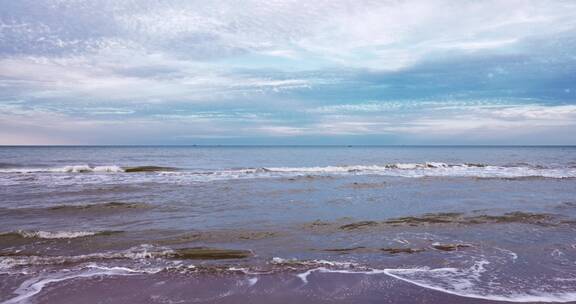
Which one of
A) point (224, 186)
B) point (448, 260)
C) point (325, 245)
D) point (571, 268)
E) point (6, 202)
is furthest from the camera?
point (224, 186)

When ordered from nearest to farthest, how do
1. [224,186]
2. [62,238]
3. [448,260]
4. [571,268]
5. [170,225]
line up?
→ [571,268] → [448,260] → [62,238] → [170,225] → [224,186]

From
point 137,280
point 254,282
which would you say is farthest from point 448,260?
point 137,280

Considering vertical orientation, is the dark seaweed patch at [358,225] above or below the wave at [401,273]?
above

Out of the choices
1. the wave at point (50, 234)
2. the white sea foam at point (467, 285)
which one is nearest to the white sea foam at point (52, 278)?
the wave at point (50, 234)

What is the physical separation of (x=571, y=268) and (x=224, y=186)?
16.4 meters

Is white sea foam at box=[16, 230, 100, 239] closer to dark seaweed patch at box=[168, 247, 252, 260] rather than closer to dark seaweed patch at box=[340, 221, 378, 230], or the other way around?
dark seaweed patch at box=[168, 247, 252, 260]

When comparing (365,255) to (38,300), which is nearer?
(38,300)

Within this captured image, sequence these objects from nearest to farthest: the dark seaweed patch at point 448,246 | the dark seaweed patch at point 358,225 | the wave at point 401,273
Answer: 1. the wave at point 401,273
2. the dark seaweed patch at point 448,246
3. the dark seaweed patch at point 358,225

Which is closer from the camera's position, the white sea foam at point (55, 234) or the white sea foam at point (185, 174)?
the white sea foam at point (55, 234)

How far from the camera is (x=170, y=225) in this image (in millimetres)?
11766

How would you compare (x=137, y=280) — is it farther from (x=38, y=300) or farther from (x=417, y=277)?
(x=417, y=277)

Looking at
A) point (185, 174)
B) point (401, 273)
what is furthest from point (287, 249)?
point (185, 174)

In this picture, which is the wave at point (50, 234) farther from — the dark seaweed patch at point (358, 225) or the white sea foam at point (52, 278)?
the dark seaweed patch at point (358, 225)

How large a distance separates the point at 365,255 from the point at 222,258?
3.03 metres
